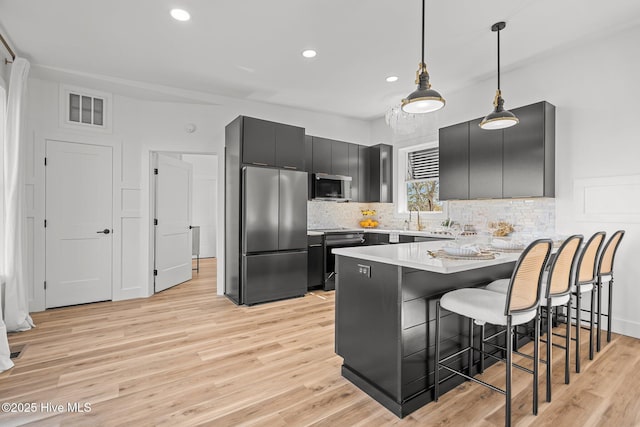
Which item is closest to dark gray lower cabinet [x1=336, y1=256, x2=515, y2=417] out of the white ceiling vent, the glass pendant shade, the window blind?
the glass pendant shade

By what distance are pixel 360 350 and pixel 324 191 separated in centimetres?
337

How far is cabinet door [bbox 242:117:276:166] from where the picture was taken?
14.1ft

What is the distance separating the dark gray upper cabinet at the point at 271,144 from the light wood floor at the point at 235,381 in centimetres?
209

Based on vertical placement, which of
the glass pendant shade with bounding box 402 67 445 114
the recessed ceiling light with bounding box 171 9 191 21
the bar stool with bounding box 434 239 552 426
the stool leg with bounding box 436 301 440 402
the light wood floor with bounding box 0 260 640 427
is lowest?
the light wood floor with bounding box 0 260 640 427

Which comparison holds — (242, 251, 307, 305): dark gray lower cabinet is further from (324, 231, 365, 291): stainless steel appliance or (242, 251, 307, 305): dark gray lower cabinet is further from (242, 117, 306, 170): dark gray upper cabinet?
(242, 117, 306, 170): dark gray upper cabinet

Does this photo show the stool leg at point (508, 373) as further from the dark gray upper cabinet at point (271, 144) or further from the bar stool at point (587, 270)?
the dark gray upper cabinet at point (271, 144)

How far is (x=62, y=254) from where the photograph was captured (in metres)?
4.18

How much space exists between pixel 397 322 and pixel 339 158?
400 cm

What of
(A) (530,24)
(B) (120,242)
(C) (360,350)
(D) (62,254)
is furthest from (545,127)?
(D) (62,254)

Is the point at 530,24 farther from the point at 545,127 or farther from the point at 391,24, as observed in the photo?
the point at 391,24

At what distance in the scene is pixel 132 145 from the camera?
181 inches

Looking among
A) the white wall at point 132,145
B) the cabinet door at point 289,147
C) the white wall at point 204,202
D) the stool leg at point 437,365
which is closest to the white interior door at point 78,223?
the white wall at point 132,145

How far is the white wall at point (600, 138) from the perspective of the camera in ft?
10.4

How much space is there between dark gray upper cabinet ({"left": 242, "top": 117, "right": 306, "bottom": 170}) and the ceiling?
0.61 metres
